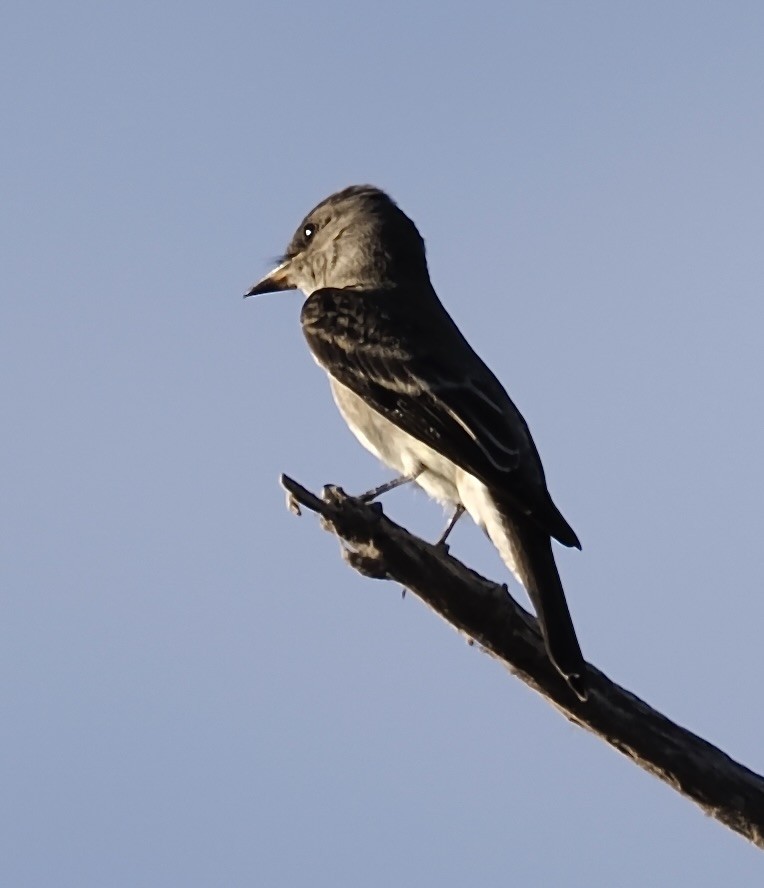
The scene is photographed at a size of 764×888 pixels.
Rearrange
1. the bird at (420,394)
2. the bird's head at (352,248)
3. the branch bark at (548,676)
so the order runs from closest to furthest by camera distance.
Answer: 1. the branch bark at (548,676)
2. the bird at (420,394)
3. the bird's head at (352,248)

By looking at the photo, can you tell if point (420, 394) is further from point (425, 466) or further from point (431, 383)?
point (425, 466)

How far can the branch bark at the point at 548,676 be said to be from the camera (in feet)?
22.8

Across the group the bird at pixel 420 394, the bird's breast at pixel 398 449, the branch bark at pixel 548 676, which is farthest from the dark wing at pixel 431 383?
the branch bark at pixel 548 676

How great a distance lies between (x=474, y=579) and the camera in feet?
23.9

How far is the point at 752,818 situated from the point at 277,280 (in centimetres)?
631

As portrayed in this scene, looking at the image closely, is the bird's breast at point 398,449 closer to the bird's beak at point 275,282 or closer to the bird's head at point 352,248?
the bird's head at point 352,248

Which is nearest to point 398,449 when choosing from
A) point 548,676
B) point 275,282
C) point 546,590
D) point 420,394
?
point 420,394

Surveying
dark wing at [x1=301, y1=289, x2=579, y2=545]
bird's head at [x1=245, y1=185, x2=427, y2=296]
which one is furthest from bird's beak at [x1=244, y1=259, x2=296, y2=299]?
dark wing at [x1=301, y1=289, x2=579, y2=545]

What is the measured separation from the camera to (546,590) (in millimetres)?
7711

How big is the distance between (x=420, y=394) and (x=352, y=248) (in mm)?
2603

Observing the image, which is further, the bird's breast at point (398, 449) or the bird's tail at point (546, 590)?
the bird's breast at point (398, 449)

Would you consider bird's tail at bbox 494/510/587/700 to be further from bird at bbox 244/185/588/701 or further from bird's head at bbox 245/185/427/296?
bird's head at bbox 245/185/427/296

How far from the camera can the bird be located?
8.02 m

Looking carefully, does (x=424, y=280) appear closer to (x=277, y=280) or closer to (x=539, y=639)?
(x=277, y=280)
